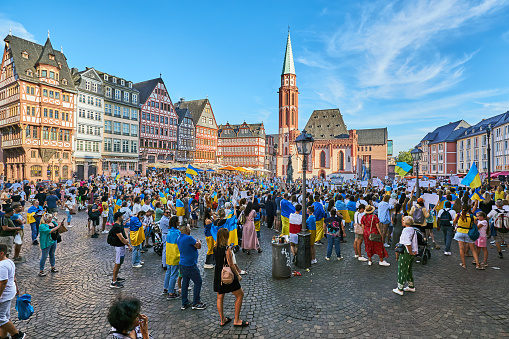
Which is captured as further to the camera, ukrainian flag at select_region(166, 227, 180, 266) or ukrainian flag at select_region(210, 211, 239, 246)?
ukrainian flag at select_region(210, 211, 239, 246)

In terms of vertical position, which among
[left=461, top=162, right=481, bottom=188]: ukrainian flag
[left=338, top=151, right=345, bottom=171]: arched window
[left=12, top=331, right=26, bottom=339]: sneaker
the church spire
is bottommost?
[left=12, top=331, right=26, bottom=339]: sneaker

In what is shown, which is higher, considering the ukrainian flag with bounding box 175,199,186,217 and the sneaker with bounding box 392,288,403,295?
the ukrainian flag with bounding box 175,199,186,217

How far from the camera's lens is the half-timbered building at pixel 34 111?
32.1 meters

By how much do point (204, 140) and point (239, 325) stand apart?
194ft

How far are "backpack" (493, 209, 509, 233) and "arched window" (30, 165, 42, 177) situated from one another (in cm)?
4155

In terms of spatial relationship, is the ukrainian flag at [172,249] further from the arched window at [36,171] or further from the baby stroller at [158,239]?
the arched window at [36,171]

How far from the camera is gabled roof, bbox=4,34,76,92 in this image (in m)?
31.9

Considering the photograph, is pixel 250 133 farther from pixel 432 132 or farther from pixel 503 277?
pixel 503 277

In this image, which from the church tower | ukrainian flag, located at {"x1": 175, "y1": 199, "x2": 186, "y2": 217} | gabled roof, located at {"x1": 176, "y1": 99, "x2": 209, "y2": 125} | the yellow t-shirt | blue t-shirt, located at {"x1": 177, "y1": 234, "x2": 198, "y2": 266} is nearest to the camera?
blue t-shirt, located at {"x1": 177, "y1": 234, "x2": 198, "y2": 266}

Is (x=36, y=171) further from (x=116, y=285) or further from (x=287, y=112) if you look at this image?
(x=287, y=112)

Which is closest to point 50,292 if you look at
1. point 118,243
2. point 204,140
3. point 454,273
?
point 118,243

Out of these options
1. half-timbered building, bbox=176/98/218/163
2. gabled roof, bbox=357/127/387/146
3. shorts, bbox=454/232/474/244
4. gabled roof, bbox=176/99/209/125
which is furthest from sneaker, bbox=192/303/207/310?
gabled roof, bbox=357/127/387/146

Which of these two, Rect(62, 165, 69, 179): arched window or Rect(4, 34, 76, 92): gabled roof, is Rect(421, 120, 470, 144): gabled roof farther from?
Rect(4, 34, 76, 92): gabled roof

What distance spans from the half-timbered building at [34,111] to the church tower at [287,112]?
5048 cm
